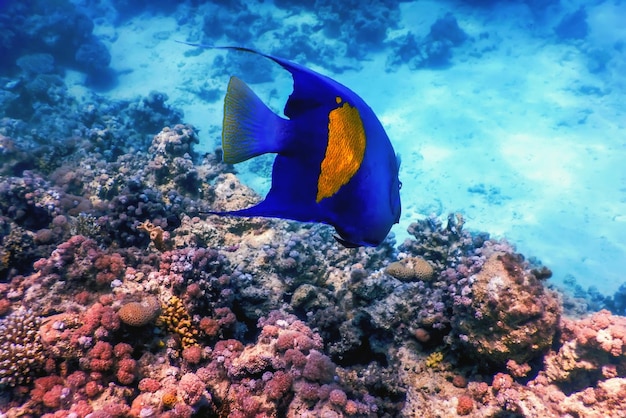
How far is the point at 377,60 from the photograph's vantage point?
19.5 meters

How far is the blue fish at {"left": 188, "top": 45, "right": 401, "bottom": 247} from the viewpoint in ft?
3.20

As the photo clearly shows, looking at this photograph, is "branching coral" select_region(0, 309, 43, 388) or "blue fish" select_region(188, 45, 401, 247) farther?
"branching coral" select_region(0, 309, 43, 388)

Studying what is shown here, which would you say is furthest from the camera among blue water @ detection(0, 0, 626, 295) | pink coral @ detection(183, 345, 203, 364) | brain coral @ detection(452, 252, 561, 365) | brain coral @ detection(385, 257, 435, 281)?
blue water @ detection(0, 0, 626, 295)

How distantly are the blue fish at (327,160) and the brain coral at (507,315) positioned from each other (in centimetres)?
278

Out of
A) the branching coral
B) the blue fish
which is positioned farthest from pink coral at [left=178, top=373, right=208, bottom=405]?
the blue fish

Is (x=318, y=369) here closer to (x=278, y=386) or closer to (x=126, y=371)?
(x=278, y=386)

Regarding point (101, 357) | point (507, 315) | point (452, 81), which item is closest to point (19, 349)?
point (101, 357)

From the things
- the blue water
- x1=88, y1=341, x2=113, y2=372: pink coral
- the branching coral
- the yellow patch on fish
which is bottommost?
the branching coral

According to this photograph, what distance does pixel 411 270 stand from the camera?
4.70 m

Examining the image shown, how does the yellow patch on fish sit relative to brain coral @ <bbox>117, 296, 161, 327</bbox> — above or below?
above

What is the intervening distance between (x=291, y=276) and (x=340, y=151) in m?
3.75

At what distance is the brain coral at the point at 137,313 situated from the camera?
2.90m

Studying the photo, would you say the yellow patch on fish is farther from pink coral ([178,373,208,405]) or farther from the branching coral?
the branching coral

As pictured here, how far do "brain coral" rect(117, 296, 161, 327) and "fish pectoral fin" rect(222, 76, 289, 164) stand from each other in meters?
2.50
